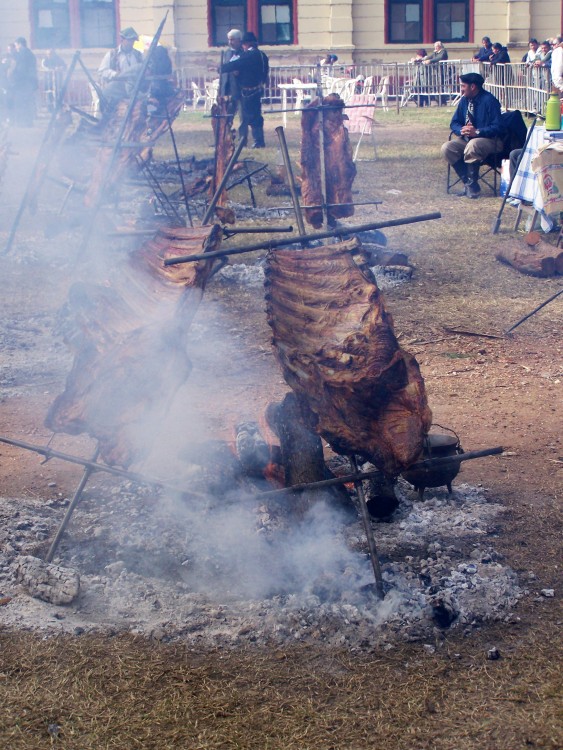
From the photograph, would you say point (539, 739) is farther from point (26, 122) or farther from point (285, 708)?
point (26, 122)

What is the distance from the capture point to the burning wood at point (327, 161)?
9.44m

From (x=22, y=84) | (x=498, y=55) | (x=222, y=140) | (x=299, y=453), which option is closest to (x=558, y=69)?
(x=498, y=55)

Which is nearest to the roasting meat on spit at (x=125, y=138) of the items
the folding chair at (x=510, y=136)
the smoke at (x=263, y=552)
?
the folding chair at (x=510, y=136)

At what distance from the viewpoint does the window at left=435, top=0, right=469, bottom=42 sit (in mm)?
28062

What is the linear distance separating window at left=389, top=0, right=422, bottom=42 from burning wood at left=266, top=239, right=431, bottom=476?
26.0m

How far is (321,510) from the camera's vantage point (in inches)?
176

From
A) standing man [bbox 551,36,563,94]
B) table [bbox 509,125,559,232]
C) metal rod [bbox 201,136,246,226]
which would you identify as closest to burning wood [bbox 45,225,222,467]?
metal rod [bbox 201,136,246,226]

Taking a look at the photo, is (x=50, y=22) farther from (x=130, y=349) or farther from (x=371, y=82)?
(x=130, y=349)

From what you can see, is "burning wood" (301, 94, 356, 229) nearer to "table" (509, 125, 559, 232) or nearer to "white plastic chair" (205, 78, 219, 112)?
"table" (509, 125, 559, 232)

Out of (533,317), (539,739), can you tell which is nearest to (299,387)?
(539,739)

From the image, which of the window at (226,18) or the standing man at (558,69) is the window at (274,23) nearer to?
the window at (226,18)

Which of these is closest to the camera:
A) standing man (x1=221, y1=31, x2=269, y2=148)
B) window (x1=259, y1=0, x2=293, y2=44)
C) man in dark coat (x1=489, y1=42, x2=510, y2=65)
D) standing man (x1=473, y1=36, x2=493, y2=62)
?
standing man (x1=221, y1=31, x2=269, y2=148)

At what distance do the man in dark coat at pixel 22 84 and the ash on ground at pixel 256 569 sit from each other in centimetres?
1893

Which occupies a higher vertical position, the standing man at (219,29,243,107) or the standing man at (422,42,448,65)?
the standing man at (422,42,448,65)
